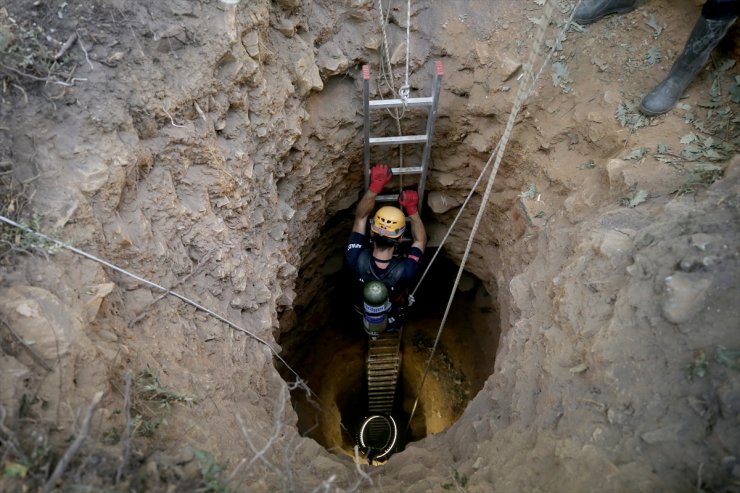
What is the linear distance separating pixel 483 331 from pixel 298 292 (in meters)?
2.62

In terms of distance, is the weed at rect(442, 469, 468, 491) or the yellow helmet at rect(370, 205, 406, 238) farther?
the yellow helmet at rect(370, 205, 406, 238)

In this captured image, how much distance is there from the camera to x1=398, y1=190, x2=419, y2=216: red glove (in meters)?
4.86

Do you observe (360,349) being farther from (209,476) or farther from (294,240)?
(209,476)

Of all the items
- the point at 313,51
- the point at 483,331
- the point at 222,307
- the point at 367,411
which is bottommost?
the point at 367,411

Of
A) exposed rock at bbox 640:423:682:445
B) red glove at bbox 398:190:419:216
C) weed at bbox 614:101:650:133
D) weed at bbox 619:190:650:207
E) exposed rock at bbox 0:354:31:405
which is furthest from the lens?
red glove at bbox 398:190:419:216

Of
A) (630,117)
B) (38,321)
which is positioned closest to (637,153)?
(630,117)

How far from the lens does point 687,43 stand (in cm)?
312

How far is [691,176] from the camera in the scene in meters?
2.96

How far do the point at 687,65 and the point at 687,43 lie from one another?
145 millimetres

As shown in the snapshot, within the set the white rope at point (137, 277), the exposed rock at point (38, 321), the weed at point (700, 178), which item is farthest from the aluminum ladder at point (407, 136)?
the exposed rock at point (38, 321)

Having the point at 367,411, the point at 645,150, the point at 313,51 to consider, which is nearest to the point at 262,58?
the point at 313,51

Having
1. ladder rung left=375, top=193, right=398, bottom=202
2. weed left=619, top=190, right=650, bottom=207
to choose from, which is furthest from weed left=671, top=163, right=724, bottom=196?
ladder rung left=375, top=193, right=398, bottom=202

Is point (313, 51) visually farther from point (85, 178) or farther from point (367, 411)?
point (367, 411)

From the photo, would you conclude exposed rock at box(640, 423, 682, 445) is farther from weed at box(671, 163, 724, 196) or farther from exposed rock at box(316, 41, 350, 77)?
exposed rock at box(316, 41, 350, 77)
